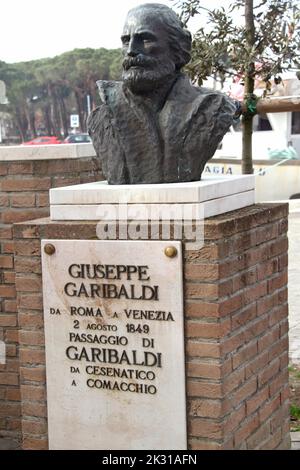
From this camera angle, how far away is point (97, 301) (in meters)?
3.88

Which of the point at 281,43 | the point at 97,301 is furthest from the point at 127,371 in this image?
the point at 281,43

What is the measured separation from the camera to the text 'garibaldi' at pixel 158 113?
4.07 meters

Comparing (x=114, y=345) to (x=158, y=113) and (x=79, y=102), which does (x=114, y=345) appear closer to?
(x=158, y=113)

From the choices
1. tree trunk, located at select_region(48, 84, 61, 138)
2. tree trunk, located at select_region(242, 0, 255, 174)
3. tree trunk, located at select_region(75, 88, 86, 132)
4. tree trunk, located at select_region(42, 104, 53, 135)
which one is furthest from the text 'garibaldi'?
tree trunk, located at select_region(42, 104, 53, 135)

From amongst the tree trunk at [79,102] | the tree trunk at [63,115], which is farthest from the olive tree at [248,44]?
the tree trunk at [63,115]

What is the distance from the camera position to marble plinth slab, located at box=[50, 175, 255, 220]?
12.1ft

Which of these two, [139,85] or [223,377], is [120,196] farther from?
[223,377]

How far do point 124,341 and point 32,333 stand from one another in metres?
0.57

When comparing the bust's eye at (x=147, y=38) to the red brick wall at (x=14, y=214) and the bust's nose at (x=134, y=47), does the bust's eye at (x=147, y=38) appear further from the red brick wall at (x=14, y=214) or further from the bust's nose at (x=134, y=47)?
the red brick wall at (x=14, y=214)

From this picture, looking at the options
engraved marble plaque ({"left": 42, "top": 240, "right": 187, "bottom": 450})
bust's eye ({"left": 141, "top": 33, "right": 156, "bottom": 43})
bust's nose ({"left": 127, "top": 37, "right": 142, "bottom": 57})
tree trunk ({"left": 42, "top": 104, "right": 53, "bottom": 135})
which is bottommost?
engraved marble plaque ({"left": 42, "top": 240, "right": 187, "bottom": 450})

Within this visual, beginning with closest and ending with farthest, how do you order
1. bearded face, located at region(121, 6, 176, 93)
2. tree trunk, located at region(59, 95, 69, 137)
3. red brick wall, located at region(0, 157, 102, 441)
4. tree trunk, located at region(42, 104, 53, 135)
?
bearded face, located at region(121, 6, 176, 93) < red brick wall, located at region(0, 157, 102, 441) < tree trunk, located at region(59, 95, 69, 137) < tree trunk, located at region(42, 104, 53, 135)

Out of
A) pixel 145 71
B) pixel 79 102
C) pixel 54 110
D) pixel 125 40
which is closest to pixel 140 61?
pixel 145 71

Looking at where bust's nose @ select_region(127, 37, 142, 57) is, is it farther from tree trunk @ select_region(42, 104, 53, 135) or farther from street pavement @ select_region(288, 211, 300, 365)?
tree trunk @ select_region(42, 104, 53, 135)

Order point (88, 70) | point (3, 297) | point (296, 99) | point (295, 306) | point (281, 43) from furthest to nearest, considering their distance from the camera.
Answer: point (88, 70) → point (295, 306) → point (296, 99) → point (281, 43) → point (3, 297)
